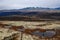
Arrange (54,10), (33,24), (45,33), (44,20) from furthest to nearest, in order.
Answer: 1. (54,10)
2. (44,20)
3. (33,24)
4. (45,33)

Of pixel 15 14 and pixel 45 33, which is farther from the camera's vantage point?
pixel 15 14

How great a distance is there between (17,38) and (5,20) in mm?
1833

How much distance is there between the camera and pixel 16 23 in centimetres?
530

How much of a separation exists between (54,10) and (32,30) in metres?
2.49

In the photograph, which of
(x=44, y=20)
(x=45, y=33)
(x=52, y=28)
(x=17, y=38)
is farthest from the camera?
(x=44, y=20)

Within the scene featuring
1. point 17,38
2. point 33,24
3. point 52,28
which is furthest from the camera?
point 33,24

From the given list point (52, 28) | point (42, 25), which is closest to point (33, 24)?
point (42, 25)

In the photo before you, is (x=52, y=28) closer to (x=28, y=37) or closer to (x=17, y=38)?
(x=28, y=37)

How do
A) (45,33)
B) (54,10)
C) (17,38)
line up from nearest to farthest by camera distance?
(17,38) → (45,33) → (54,10)

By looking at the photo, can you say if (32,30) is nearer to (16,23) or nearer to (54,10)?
(16,23)

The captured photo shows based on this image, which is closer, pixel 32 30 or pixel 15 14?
pixel 32 30

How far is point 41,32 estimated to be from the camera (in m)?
4.52

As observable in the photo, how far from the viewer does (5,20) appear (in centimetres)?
575

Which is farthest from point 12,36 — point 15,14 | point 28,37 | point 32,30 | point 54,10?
point 54,10
